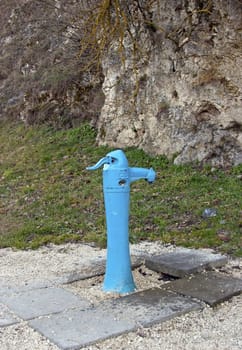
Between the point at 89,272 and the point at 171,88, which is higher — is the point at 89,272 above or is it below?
below

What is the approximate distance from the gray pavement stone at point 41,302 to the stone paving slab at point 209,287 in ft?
2.89

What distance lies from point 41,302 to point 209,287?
1518 mm

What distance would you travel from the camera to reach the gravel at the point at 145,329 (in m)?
3.79

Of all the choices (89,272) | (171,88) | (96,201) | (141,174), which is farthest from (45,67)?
(141,174)

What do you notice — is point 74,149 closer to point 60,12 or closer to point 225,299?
point 60,12

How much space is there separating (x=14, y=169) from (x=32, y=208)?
126 inches

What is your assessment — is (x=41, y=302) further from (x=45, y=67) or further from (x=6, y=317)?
(x=45, y=67)

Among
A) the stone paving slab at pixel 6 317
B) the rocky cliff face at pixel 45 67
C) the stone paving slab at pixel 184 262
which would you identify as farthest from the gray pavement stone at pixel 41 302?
the rocky cliff face at pixel 45 67

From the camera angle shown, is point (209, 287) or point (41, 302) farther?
point (209, 287)

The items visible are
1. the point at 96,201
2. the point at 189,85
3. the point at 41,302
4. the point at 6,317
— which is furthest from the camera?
the point at 189,85

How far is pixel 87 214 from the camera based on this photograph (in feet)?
28.0

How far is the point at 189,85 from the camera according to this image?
10.4 metres

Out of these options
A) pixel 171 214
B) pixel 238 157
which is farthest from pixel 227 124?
pixel 171 214

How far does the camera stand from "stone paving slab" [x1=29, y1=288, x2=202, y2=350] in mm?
3875
